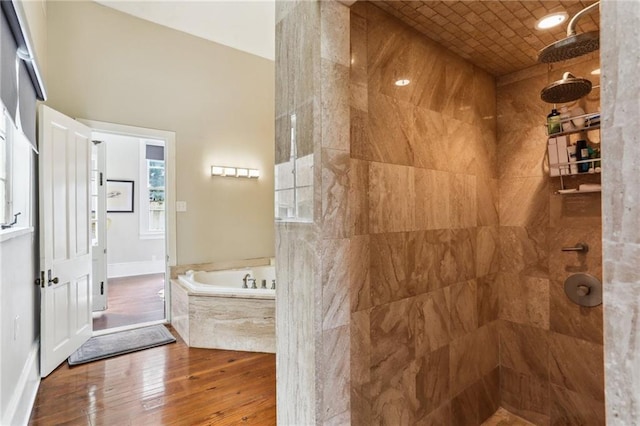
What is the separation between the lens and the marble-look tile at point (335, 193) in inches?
52.5

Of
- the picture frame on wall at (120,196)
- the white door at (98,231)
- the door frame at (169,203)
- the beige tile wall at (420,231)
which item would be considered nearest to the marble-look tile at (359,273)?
the beige tile wall at (420,231)

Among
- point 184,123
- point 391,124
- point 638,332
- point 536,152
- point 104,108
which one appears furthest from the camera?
point 184,123


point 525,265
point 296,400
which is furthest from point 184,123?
point 525,265

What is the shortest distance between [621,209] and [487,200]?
1.77 metres

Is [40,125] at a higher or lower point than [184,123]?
lower

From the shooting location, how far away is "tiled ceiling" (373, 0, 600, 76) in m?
1.55

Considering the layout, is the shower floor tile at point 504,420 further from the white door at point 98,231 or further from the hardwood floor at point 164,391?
the white door at point 98,231

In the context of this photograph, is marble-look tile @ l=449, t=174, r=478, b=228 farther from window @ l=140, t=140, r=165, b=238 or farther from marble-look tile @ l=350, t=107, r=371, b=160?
window @ l=140, t=140, r=165, b=238

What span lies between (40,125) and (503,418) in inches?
165

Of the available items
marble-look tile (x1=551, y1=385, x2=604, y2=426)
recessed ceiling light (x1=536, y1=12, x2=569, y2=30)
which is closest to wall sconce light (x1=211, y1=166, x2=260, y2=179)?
recessed ceiling light (x1=536, y1=12, x2=569, y2=30)

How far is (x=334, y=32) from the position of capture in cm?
135

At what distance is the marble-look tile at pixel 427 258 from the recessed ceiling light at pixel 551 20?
118cm

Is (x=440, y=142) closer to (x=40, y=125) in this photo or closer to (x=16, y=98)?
(x=16, y=98)

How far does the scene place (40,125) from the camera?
275cm
